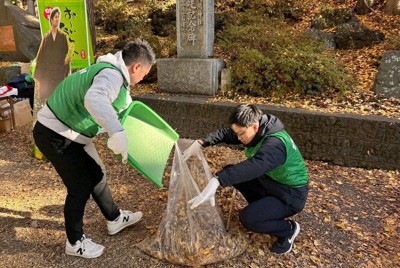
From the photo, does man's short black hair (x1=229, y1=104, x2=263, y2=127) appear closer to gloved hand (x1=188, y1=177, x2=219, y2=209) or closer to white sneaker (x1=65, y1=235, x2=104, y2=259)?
gloved hand (x1=188, y1=177, x2=219, y2=209)

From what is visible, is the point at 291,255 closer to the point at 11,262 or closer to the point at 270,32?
the point at 11,262

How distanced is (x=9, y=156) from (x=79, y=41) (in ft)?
6.17

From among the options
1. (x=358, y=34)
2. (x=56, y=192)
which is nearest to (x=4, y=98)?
(x=56, y=192)

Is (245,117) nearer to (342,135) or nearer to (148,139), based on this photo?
(148,139)

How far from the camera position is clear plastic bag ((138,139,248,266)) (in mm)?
2338

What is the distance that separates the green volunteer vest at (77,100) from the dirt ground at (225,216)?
1022 mm

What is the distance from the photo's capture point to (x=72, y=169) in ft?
7.50

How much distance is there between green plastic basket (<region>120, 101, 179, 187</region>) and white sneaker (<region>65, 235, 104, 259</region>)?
0.73 m

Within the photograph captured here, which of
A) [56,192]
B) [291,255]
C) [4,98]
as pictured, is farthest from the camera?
[4,98]

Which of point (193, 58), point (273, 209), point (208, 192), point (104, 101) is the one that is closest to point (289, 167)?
point (273, 209)

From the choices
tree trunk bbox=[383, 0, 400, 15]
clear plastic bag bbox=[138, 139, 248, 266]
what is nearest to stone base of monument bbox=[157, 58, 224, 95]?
clear plastic bag bbox=[138, 139, 248, 266]

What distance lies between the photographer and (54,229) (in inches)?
114

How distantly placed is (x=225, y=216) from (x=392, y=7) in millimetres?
7367

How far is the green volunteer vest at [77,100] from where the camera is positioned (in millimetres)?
2084
